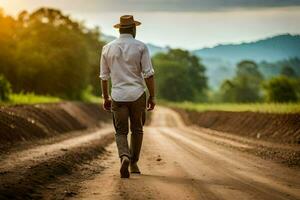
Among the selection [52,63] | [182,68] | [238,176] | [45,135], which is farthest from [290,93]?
[238,176]

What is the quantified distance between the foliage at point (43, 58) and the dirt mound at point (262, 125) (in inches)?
771

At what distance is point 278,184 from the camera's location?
379 inches

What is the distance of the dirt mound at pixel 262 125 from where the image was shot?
29484 mm

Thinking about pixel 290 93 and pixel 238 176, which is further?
pixel 290 93

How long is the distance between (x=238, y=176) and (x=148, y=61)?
8.04 feet

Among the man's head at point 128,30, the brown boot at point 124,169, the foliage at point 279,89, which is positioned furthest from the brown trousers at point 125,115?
the foliage at point 279,89

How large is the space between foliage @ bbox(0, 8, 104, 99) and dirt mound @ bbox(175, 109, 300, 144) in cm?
1958

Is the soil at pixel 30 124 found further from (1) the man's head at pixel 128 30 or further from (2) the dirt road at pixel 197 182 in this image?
(1) the man's head at pixel 128 30

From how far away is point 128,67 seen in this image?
34.4 feet

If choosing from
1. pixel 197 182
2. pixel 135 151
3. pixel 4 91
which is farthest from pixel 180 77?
pixel 197 182

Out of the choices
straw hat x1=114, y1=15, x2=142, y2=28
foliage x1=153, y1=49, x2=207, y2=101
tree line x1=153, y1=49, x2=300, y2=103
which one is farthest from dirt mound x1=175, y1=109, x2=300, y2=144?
foliage x1=153, y1=49, x2=207, y2=101

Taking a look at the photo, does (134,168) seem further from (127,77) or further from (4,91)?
(4,91)

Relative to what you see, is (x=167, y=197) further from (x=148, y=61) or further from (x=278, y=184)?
(x=148, y=61)

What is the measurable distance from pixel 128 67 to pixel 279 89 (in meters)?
124
